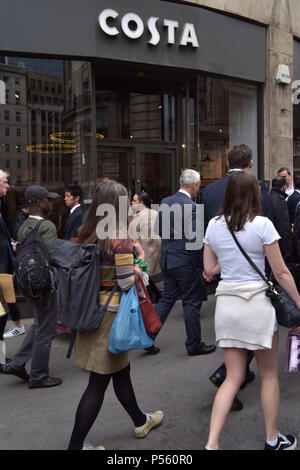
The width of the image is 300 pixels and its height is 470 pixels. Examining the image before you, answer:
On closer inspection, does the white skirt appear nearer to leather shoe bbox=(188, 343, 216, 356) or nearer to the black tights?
the black tights

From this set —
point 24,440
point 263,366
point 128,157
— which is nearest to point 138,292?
point 263,366

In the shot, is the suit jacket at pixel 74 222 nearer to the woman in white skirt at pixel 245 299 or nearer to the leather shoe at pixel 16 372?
the leather shoe at pixel 16 372

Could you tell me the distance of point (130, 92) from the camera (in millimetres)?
10352

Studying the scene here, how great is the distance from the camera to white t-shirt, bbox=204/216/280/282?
3.00 metres

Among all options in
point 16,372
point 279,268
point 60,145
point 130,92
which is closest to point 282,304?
point 279,268

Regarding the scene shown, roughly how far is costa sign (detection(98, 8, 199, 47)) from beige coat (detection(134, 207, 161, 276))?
3.97 m

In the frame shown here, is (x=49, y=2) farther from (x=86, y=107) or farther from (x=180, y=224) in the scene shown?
(x=180, y=224)

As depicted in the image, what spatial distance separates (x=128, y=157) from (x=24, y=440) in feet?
24.8

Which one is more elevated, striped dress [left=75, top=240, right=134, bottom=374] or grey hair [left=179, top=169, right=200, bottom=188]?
grey hair [left=179, top=169, right=200, bottom=188]

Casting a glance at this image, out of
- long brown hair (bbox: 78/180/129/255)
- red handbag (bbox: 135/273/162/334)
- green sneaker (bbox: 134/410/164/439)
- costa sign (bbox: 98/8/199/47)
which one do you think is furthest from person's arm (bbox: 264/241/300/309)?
costa sign (bbox: 98/8/199/47)

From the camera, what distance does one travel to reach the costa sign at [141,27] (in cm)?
866

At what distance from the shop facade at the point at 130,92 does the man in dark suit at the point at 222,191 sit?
15.0 ft

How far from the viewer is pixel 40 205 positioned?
15.4ft

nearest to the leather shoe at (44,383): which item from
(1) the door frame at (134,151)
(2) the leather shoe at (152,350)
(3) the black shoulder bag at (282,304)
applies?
(2) the leather shoe at (152,350)
